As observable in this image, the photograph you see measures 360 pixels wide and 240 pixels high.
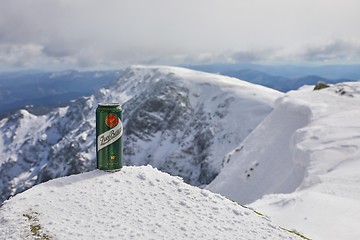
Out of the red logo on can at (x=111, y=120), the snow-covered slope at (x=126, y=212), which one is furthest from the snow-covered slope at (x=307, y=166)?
the red logo on can at (x=111, y=120)

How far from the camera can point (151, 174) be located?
6.19 metres

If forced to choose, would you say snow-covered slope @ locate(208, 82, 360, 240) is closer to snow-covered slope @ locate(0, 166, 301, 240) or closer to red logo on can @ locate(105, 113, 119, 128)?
snow-covered slope @ locate(0, 166, 301, 240)

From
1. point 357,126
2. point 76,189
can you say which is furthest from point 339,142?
point 76,189

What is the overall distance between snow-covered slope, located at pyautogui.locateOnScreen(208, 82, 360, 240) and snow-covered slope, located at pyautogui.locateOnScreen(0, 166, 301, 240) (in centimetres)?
359

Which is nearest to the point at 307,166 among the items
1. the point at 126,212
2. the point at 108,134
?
the point at 108,134

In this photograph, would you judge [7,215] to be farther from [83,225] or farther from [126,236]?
[126,236]

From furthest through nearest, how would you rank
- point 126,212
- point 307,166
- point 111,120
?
point 307,166
point 111,120
point 126,212

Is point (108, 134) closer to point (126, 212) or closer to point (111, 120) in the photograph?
point (111, 120)

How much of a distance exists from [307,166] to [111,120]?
42.7ft

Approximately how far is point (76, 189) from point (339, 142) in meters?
14.9

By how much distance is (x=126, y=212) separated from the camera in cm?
510

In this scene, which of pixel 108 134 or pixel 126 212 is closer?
pixel 126 212

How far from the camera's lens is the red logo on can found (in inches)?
228

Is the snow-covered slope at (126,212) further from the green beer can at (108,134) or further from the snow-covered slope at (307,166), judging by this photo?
the snow-covered slope at (307,166)
